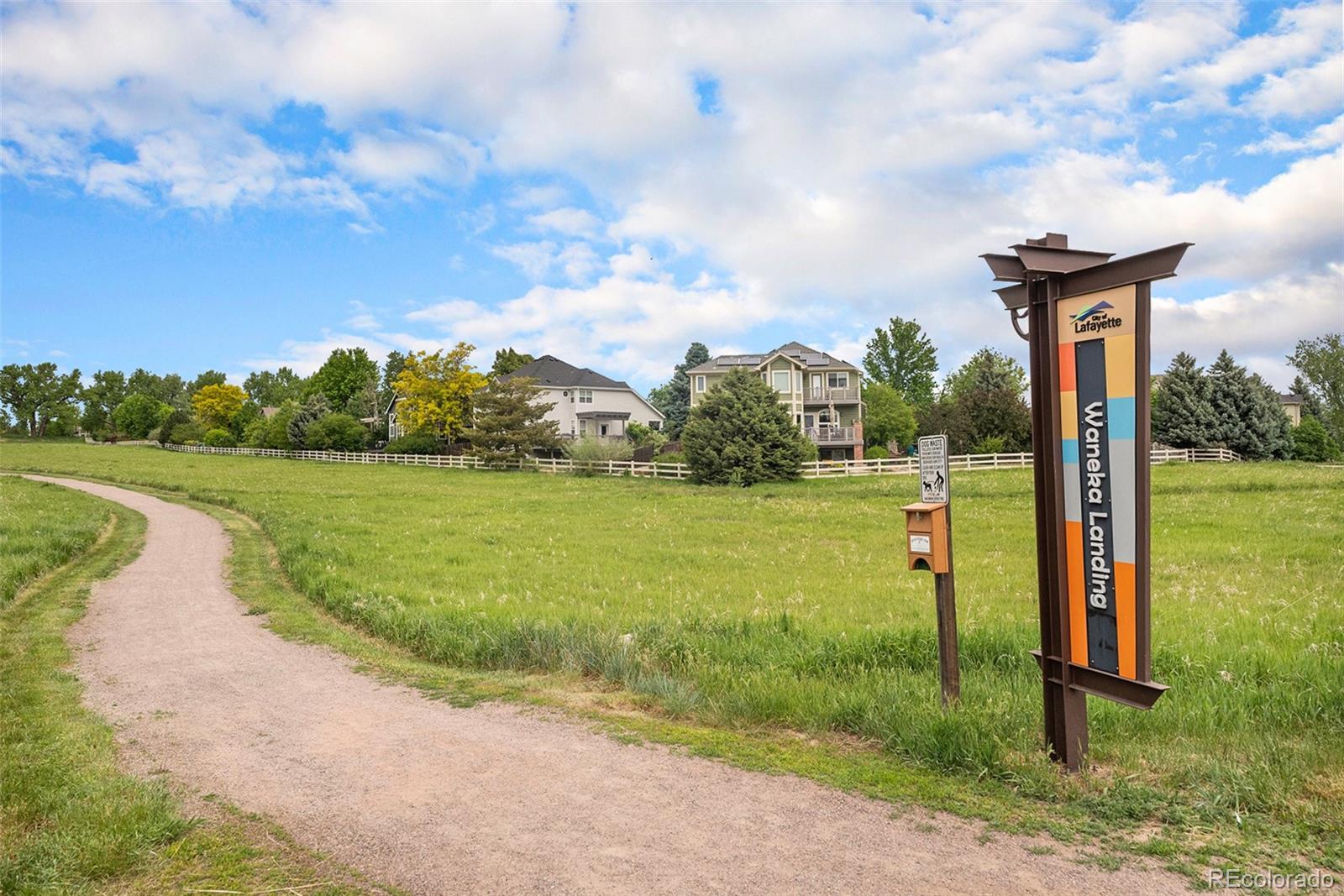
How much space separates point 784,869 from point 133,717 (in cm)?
600

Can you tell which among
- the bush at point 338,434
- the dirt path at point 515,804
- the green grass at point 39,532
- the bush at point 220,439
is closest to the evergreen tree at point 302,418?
the bush at point 338,434

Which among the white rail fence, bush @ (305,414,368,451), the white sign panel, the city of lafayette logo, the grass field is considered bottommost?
the grass field

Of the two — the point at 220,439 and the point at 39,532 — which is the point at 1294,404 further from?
the point at 220,439

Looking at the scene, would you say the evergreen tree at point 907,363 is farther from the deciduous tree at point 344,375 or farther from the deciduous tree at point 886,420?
the deciduous tree at point 344,375

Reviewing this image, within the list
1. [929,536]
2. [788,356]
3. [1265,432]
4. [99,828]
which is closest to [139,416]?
[788,356]

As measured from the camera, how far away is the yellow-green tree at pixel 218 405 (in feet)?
364

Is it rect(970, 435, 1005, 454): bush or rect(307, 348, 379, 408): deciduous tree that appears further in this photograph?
rect(307, 348, 379, 408): deciduous tree

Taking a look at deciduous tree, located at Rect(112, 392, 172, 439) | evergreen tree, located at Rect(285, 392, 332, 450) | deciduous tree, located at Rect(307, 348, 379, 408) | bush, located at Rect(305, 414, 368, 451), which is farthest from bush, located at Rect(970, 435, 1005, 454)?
deciduous tree, located at Rect(112, 392, 172, 439)

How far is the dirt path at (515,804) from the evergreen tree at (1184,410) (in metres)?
55.5

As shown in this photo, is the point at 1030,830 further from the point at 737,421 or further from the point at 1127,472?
the point at 737,421

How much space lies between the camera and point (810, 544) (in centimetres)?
1905

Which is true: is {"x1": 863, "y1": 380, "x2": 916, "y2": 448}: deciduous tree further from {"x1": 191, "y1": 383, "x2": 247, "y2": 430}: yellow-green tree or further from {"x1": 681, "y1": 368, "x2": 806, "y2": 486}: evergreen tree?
{"x1": 191, "y1": 383, "x2": 247, "y2": 430}: yellow-green tree

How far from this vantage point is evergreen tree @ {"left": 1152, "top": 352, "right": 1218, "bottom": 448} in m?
52.3

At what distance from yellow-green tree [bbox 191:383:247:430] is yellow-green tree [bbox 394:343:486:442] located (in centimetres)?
5324
